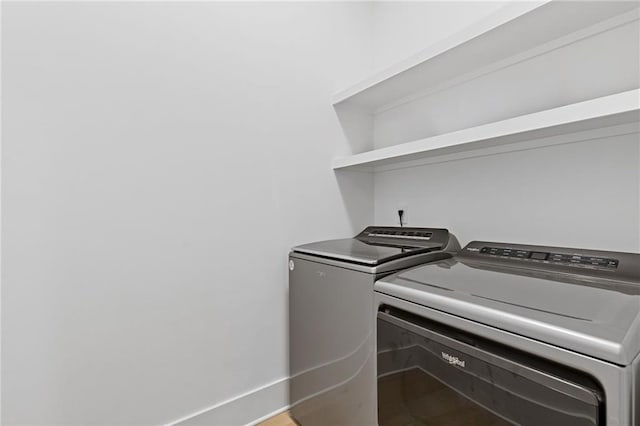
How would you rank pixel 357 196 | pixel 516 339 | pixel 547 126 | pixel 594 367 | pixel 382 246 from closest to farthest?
pixel 594 367
pixel 516 339
pixel 547 126
pixel 382 246
pixel 357 196

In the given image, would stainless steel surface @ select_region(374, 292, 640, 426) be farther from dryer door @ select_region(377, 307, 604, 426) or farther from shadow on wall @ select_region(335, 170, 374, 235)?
shadow on wall @ select_region(335, 170, 374, 235)

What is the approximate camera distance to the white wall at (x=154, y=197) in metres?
1.03

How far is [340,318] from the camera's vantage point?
1.21 metres

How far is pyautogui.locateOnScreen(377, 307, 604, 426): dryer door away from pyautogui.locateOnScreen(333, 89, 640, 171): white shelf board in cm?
68

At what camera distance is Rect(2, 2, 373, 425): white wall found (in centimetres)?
103

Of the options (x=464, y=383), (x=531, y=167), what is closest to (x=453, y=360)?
(x=464, y=383)

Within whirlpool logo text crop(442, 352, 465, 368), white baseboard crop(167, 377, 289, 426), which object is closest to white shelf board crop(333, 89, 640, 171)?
whirlpool logo text crop(442, 352, 465, 368)

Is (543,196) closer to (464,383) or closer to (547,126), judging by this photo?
(547,126)

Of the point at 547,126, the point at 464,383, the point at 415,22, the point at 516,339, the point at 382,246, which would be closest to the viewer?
the point at 516,339

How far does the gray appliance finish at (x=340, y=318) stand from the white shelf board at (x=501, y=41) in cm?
75

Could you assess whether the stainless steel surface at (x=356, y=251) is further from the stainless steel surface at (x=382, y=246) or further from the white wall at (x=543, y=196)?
the white wall at (x=543, y=196)

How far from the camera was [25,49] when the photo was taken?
1021mm

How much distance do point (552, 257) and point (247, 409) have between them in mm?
1459

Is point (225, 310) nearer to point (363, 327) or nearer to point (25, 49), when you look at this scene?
point (363, 327)
